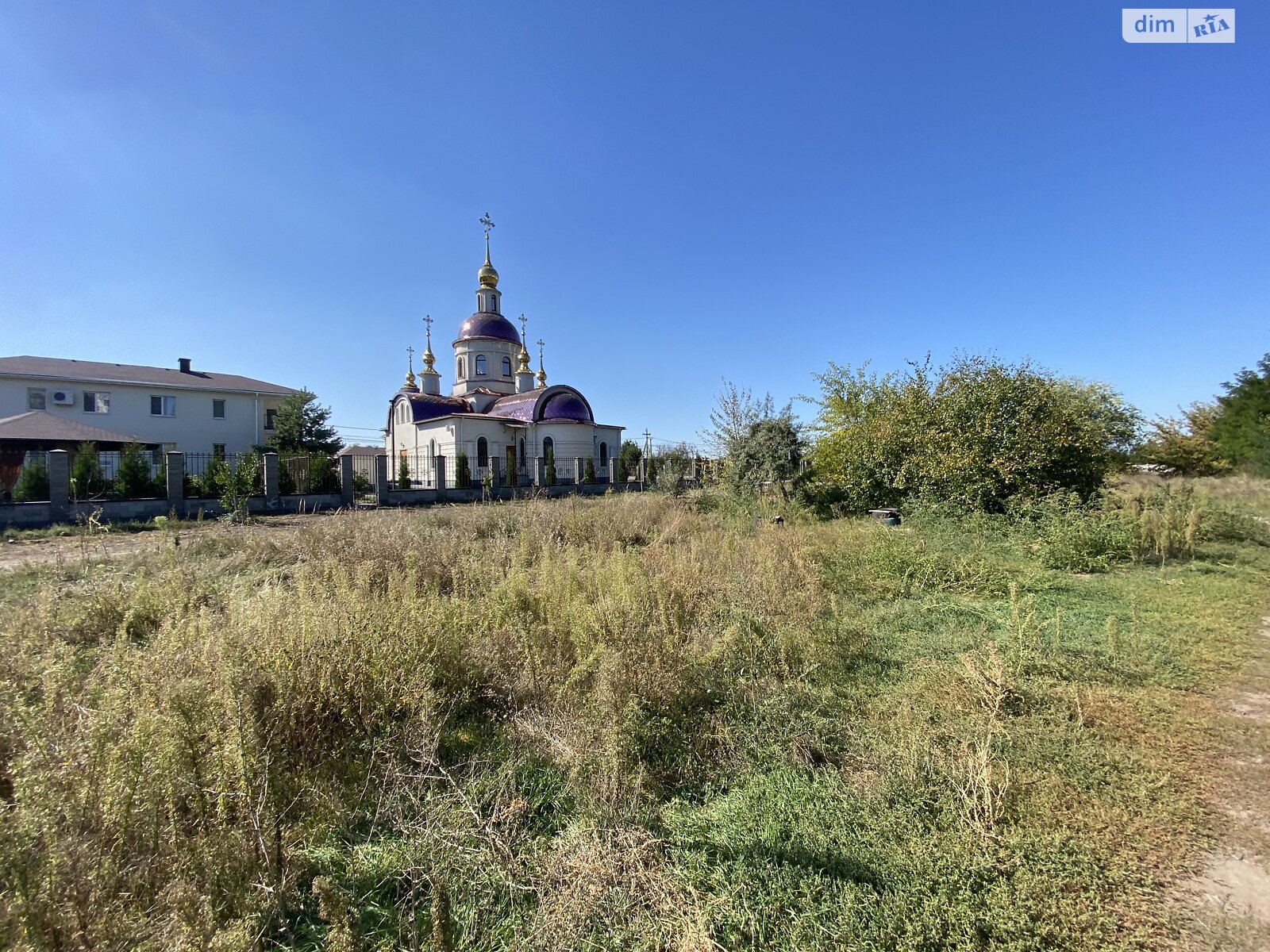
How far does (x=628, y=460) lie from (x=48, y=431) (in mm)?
22457

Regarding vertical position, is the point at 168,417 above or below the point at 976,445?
above

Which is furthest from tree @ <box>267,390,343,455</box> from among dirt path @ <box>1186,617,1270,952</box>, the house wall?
dirt path @ <box>1186,617,1270,952</box>

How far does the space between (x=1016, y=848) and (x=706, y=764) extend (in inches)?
51.9

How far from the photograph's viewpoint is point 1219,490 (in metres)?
15.1

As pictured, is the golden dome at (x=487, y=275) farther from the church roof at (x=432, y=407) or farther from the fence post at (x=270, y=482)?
the fence post at (x=270, y=482)

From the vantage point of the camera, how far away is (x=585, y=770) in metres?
2.32

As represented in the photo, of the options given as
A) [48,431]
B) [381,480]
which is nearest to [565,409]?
[381,480]

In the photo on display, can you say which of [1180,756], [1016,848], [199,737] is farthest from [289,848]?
[1180,756]

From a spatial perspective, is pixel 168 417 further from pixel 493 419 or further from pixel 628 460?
pixel 628 460

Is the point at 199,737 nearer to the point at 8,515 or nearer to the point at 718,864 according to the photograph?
the point at 718,864

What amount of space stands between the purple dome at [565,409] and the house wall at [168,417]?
625 inches

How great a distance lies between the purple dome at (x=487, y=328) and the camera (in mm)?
30500

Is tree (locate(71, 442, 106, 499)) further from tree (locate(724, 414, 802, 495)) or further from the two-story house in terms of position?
tree (locate(724, 414, 802, 495))

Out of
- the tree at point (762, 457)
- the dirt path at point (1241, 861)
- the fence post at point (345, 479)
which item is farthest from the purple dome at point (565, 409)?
the dirt path at point (1241, 861)
